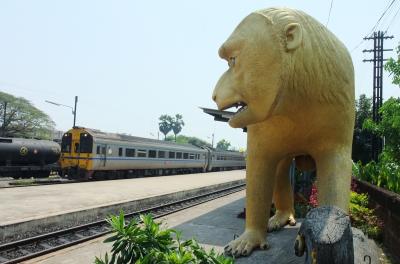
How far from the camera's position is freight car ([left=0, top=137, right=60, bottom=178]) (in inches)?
749

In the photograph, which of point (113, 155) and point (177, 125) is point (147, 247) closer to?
point (113, 155)

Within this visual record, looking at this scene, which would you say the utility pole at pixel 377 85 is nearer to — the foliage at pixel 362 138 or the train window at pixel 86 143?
the foliage at pixel 362 138

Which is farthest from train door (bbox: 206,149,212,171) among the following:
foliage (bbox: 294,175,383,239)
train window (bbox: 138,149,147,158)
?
foliage (bbox: 294,175,383,239)

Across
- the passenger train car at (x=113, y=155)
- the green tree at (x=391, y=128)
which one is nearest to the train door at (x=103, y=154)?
the passenger train car at (x=113, y=155)

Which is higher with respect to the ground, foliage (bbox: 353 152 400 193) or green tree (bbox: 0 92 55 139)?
green tree (bbox: 0 92 55 139)

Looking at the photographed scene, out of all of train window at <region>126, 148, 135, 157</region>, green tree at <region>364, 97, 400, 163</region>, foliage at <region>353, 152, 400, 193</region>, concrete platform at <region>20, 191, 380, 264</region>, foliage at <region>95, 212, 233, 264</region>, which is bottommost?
concrete platform at <region>20, 191, 380, 264</region>

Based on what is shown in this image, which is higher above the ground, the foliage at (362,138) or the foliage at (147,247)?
the foliage at (362,138)

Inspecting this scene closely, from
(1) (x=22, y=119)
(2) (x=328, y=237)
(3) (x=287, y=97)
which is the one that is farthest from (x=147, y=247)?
(1) (x=22, y=119)

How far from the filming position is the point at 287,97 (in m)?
3.71

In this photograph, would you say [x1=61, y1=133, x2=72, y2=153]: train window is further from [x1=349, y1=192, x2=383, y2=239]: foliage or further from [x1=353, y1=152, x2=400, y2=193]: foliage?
[x1=349, y1=192, x2=383, y2=239]: foliage

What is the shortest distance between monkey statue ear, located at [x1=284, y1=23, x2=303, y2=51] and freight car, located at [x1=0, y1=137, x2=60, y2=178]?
58.9 feet

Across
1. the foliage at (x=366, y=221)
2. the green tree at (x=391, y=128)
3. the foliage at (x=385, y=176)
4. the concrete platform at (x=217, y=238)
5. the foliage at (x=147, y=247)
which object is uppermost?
the green tree at (x=391, y=128)

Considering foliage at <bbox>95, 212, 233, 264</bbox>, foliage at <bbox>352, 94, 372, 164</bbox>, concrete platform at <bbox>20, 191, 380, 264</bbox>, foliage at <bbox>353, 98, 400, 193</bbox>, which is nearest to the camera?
foliage at <bbox>95, 212, 233, 264</bbox>

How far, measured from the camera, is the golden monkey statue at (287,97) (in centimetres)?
365
